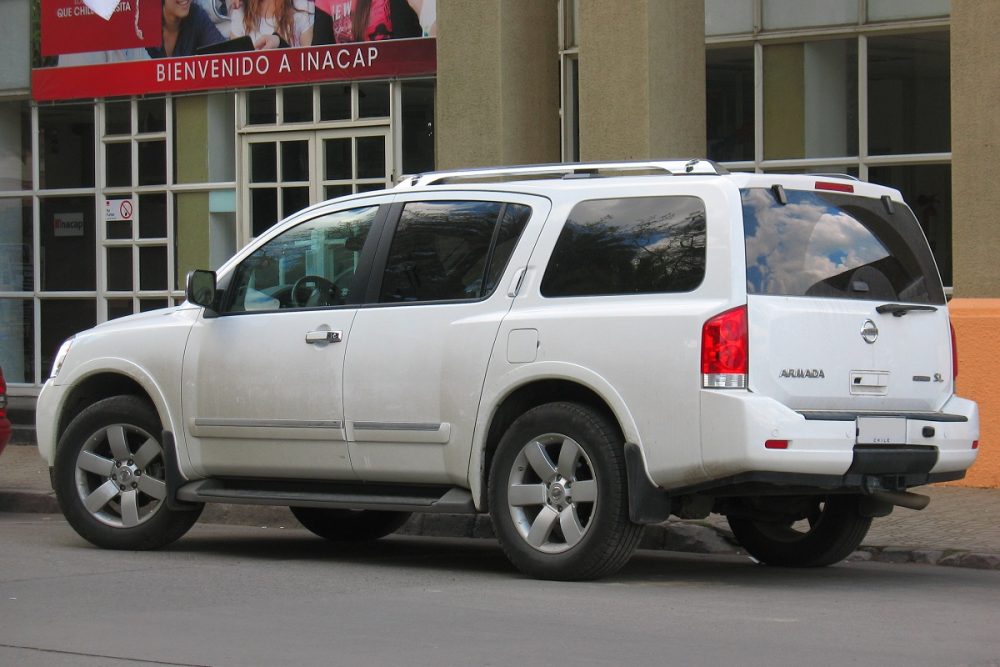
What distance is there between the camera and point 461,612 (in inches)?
284

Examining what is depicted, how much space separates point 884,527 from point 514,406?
121 inches

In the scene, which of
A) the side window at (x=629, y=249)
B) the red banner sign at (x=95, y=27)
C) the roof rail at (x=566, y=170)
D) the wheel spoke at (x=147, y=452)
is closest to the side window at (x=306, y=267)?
the roof rail at (x=566, y=170)

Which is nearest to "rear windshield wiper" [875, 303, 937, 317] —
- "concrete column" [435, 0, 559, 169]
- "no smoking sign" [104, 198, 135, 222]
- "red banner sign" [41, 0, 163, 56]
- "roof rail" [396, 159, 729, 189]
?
"roof rail" [396, 159, 729, 189]

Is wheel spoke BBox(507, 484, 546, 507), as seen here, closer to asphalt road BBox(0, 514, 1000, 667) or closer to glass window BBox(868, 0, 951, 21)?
asphalt road BBox(0, 514, 1000, 667)

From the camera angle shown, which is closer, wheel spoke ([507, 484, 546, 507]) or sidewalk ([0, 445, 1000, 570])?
wheel spoke ([507, 484, 546, 507])

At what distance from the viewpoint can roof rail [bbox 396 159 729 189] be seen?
8203 millimetres

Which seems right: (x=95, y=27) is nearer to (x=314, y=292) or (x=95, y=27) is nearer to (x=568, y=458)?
(x=314, y=292)

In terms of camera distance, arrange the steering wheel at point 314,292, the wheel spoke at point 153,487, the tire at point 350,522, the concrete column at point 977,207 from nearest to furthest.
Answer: the steering wheel at point 314,292 < the wheel spoke at point 153,487 < the tire at point 350,522 < the concrete column at point 977,207

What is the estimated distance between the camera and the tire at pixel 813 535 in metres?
8.92

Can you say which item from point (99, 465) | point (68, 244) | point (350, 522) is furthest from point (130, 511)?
point (68, 244)

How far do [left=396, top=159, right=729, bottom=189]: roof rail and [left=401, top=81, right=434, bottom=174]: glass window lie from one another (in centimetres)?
797

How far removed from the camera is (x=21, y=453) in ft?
53.5

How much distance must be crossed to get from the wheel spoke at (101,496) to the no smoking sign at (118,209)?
9619 mm

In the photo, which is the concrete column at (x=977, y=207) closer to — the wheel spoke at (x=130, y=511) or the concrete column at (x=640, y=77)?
Result: the concrete column at (x=640, y=77)
